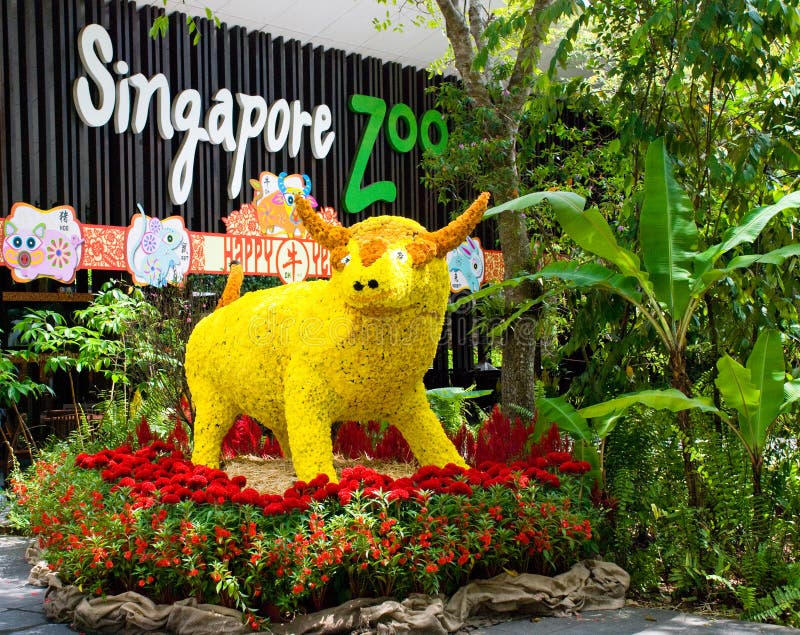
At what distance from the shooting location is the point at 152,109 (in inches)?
344

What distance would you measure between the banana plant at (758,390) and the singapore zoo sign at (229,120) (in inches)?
256

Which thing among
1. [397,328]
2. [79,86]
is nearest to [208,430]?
[397,328]

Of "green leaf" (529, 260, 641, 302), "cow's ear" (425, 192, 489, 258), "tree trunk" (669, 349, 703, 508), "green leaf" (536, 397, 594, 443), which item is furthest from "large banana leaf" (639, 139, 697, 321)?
"cow's ear" (425, 192, 489, 258)

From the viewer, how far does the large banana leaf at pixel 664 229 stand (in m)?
4.30

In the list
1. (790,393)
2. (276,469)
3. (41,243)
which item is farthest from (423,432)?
(41,243)

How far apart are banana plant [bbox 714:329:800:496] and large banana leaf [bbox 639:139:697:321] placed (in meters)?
0.44

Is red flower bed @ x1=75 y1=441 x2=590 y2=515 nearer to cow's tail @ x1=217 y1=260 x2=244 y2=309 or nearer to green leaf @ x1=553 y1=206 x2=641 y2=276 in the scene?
green leaf @ x1=553 y1=206 x2=641 y2=276

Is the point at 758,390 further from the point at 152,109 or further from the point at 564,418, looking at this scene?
the point at 152,109

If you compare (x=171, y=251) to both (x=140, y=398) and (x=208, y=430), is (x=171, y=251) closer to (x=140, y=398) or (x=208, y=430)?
(x=140, y=398)

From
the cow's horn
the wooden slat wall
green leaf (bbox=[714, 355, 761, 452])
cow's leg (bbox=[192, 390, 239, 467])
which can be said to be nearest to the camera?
green leaf (bbox=[714, 355, 761, 452])

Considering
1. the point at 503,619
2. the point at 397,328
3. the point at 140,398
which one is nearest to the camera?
the point at 503,619

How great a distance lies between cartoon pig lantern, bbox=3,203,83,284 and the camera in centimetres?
768

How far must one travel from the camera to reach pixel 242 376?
467cm

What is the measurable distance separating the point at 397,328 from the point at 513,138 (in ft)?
A: 8.55
